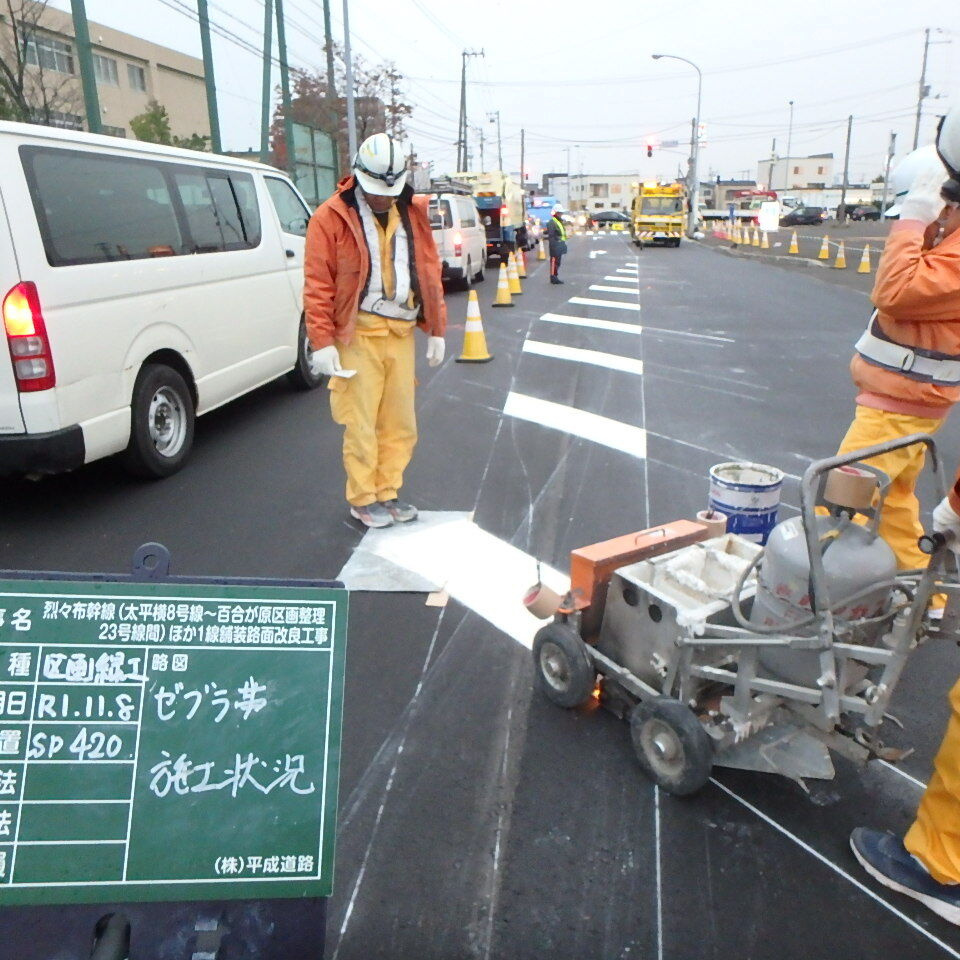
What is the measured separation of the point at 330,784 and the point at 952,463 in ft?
18.7

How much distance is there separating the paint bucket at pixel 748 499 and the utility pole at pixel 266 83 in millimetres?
18428

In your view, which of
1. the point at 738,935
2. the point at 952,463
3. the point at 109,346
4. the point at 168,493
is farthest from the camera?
the point at 952,463

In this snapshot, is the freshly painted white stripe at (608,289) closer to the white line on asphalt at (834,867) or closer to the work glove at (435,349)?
the work glove at (435,349)

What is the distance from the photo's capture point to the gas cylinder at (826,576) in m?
2.47

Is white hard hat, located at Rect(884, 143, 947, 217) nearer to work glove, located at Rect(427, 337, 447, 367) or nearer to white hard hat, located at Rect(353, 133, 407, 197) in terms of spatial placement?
white hard hat, located at Rect(353, 133, 407, 197)

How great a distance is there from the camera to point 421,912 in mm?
2346

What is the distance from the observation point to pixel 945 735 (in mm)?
2539

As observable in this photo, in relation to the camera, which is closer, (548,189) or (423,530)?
(423,530)

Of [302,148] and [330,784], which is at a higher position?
[302,148]

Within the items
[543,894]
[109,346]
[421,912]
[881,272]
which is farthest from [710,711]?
[109,346]

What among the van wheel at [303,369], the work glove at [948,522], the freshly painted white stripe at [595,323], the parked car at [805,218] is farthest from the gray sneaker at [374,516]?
the parked car at [805,218]

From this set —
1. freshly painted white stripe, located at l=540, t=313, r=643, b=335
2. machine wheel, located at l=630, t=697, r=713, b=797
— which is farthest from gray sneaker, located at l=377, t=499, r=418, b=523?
freshly painted white stripe, located at l=540, t=313, r=643, b=335

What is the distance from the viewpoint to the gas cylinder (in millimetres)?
2469

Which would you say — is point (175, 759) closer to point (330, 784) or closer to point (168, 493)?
point (330, 784)
